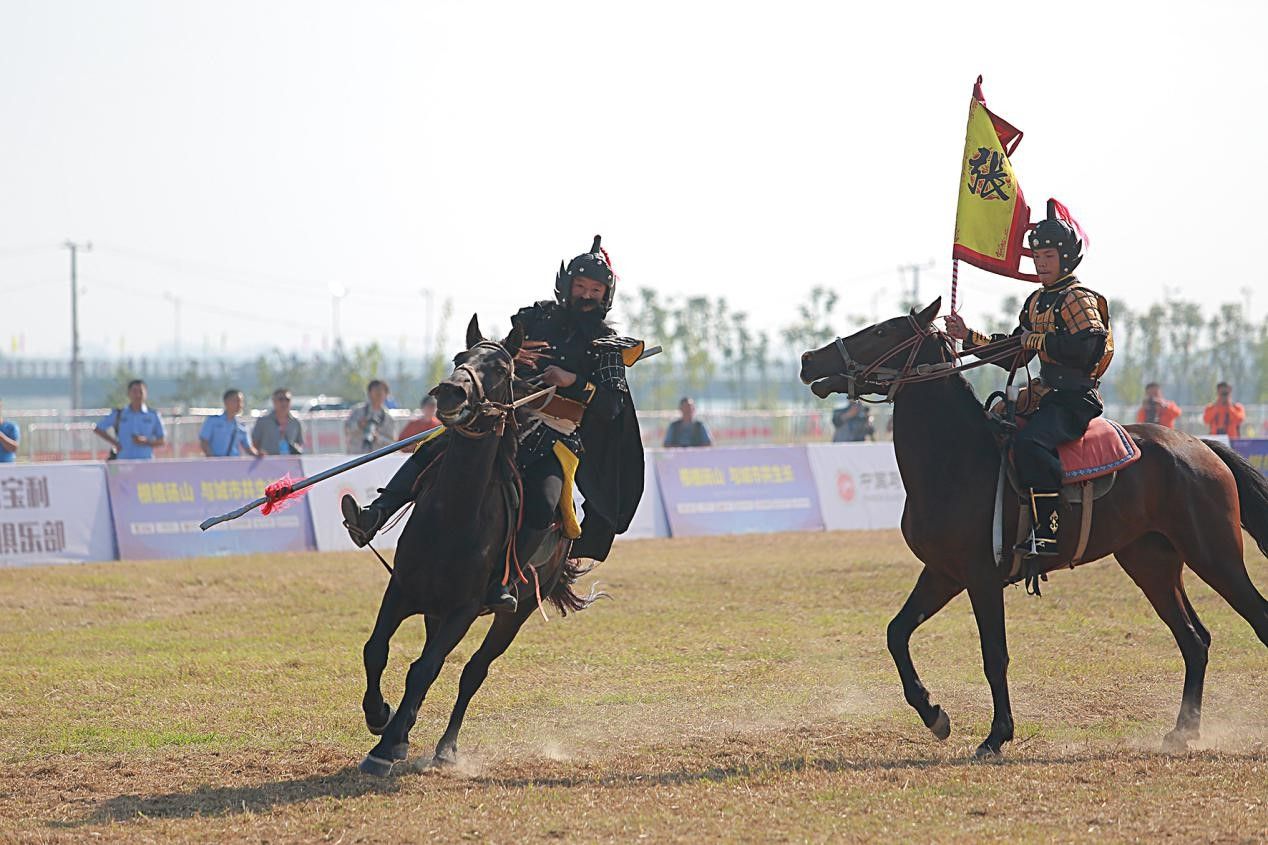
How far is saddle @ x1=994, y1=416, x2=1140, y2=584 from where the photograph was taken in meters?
8.87

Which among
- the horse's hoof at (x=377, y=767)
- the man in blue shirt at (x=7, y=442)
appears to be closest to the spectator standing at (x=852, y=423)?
the man in blue shirt at (x=7, y=442)

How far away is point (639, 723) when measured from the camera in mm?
9609

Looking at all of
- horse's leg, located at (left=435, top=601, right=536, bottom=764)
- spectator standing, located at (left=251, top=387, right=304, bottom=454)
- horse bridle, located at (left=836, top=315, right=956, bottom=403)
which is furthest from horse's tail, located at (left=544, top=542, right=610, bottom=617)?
spectator standing, located at (left=251, top=387, right=304, bottom=454)

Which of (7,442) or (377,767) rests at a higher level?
(7,442)

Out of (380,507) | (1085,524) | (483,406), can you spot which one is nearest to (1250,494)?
(1085,524)

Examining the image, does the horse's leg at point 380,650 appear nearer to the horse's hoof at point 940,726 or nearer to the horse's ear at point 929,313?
the horse's hoof at point 940,726

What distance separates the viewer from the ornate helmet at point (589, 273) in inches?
353

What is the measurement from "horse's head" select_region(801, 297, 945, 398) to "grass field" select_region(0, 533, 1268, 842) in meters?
2.16

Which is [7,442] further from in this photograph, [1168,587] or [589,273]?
[1168,587]

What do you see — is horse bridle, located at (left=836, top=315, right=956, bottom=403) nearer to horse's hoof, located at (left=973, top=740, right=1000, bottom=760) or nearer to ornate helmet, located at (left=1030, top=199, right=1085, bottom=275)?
ornate helmet, located at (left=1030, top=199, right=1085, bottom=275)

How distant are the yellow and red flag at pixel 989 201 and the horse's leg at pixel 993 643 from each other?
2017mm

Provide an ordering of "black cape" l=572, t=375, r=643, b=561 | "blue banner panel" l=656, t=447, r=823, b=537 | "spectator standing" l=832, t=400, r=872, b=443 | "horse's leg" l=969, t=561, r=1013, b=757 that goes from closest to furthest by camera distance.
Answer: "horse's leg" l=969, t=561, r=1013, b=757 < "black cape" l=572, t=375, r=643, b=561 < "blue banner panel" l=656, t=447, r=823, b=537 < "spectator standing" l=832, t=400, r=872, b=443

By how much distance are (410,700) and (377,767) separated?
0.39 metres

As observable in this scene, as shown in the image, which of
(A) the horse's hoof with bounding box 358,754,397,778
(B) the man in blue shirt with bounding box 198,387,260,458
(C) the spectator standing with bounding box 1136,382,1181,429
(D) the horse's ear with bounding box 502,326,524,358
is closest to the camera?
(A) the horse's hoof with bounding box 358,754,397,778
